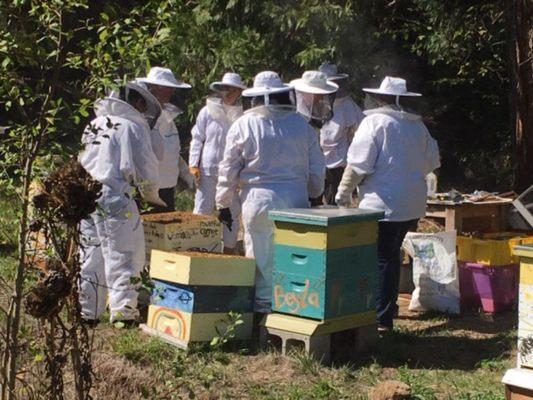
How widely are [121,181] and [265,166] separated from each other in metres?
0.91

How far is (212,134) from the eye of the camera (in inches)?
336

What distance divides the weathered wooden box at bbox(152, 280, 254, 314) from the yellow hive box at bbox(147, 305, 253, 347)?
3 cm

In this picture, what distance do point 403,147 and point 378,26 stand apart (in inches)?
251

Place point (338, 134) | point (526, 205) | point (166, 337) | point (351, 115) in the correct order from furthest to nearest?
point (351, 115), point (338, 134), point (526, 205), point (166, 337)

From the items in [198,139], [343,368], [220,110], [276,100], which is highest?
[220,110]

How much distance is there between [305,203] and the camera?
20.6 ft

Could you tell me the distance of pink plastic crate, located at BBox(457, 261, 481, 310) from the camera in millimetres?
6938

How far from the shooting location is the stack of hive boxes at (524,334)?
14.6ft

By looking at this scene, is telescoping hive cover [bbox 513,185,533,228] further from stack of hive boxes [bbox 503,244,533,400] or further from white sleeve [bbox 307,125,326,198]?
stack of hive boxes [bbox 503,244,533,400]

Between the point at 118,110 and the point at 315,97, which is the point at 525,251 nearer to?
the point at 118,110

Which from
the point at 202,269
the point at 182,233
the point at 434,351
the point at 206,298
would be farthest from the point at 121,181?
the point at 434,351

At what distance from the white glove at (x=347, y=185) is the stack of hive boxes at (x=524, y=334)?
1.90 meters

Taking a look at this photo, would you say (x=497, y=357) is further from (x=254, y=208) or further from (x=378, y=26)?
(x=378, y=26)

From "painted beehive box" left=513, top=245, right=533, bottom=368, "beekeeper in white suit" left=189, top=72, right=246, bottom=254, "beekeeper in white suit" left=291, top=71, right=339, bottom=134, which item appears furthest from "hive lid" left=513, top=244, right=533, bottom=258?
"beekeeper in white suit" left=189, top=72, right=246, bottom=254
